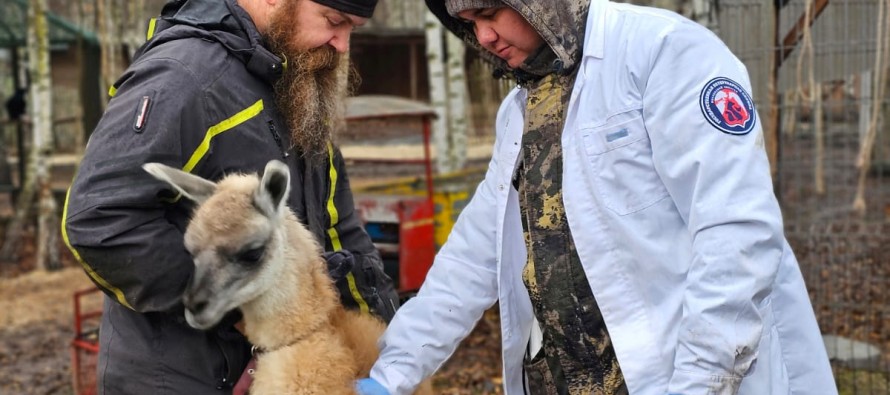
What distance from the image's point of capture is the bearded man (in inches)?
102

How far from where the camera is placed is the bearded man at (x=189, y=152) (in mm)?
2602

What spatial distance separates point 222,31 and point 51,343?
693 centimetres

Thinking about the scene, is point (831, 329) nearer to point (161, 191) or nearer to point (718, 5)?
point (718, 5)

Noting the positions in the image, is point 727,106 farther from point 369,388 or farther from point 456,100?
point 456,100

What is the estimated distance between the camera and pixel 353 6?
318 centimetres

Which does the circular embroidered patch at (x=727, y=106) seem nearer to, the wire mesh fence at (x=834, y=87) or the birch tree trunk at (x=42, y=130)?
the wire mesh fence at (x=834, y=87)

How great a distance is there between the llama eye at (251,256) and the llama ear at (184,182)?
201 mm

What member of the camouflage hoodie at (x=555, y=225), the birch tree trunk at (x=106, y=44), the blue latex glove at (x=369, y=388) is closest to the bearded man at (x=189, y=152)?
the blue latex glove at (x=369, y=388)

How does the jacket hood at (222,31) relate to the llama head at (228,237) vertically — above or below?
above

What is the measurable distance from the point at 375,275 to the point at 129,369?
3.40 ft

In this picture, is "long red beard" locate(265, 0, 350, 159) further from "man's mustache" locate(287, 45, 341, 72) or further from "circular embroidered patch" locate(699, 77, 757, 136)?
"circular embroidered patch" locate(699, 77, 757, 136)

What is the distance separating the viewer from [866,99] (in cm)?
736

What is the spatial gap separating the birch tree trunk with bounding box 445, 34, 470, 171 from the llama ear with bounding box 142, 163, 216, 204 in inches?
361

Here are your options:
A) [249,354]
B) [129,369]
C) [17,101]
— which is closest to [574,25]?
[249,354]
